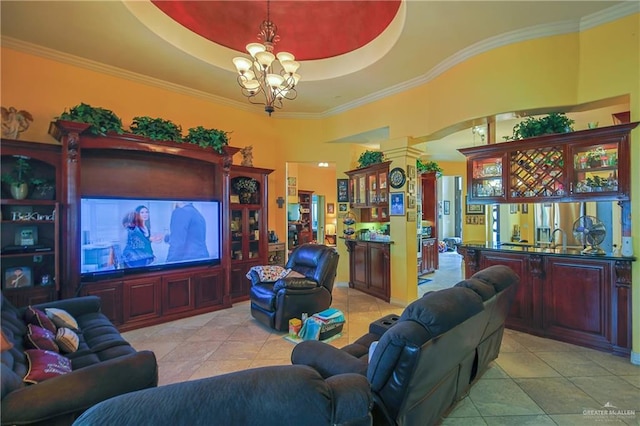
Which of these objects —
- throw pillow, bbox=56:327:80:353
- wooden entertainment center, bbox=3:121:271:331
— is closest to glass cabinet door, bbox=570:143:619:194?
wooden entertainment center, bbox=3:121:271:331

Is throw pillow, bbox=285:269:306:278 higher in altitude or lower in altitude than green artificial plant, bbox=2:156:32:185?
lower

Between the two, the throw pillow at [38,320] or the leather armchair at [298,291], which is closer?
the throw pillow at [38,320]

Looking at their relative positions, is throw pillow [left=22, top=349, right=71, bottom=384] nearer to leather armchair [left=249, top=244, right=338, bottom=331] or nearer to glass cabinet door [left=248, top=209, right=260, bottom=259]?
leather armchair [left=249, top=244, right=338, bottom=331]

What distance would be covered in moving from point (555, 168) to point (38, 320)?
5338 mm

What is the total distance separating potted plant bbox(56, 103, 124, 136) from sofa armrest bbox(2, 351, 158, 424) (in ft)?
10.0

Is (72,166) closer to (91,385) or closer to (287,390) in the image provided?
(91,385)

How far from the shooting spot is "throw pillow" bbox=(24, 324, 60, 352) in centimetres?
198

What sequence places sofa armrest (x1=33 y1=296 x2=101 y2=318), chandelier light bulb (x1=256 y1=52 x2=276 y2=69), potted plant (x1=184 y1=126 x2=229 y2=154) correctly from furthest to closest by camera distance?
1. potted plant (x1=184 y1=126 x2=229 y2=154)
2. chandelier light bulb (x1=256 y1=52 x2=276 y2=69)
3. sofa armrest (x1=33 y1=296 x2=101 y2=318)

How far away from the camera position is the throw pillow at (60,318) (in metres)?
2.41

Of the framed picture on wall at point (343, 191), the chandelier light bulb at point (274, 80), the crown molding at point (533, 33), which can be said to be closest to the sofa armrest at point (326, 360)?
the chandelier light bulb at point (274, 80)

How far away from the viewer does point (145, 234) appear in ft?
13.1

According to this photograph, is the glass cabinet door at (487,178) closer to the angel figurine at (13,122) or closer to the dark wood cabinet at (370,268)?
the dark wood cabinet at (370,268)

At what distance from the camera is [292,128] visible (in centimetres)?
604

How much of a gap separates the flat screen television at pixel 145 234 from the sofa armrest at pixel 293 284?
1.46 metres
